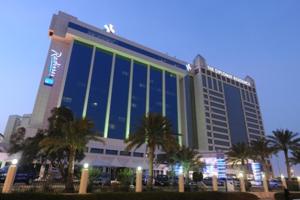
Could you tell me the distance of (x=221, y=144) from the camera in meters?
114

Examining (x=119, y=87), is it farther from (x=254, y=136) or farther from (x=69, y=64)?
(x=254, y=136)

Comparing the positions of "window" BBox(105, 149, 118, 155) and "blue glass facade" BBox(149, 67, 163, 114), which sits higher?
"blue glass facade" BBox(149, 67, 163, 114)

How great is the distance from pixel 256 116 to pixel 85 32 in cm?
10950

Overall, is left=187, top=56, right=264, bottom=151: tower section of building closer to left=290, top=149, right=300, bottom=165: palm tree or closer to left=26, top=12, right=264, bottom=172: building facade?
left=26, top=12, right=264, bottom=172: building facade

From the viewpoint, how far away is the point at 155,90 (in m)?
103

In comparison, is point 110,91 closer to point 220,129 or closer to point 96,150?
point 96,150

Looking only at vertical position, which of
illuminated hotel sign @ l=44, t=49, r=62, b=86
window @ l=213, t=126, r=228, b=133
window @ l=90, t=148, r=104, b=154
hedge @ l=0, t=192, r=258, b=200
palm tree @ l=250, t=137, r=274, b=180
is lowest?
hedge @ l=0, t=192, r=258, b=200

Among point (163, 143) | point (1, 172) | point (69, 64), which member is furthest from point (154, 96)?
point (1, 172)

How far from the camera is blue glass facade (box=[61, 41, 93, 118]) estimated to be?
7700 cm

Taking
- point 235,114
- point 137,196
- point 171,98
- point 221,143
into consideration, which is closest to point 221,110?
point 235,114

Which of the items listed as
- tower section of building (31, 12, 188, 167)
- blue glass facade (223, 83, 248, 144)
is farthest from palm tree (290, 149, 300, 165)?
blue glass facade (223, 83, 248, 144)

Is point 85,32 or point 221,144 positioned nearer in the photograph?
point 85,32

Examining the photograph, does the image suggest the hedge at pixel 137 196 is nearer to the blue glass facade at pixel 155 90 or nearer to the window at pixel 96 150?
the window at pixel 96 150

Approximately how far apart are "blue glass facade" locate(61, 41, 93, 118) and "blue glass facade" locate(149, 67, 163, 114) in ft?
96.4
